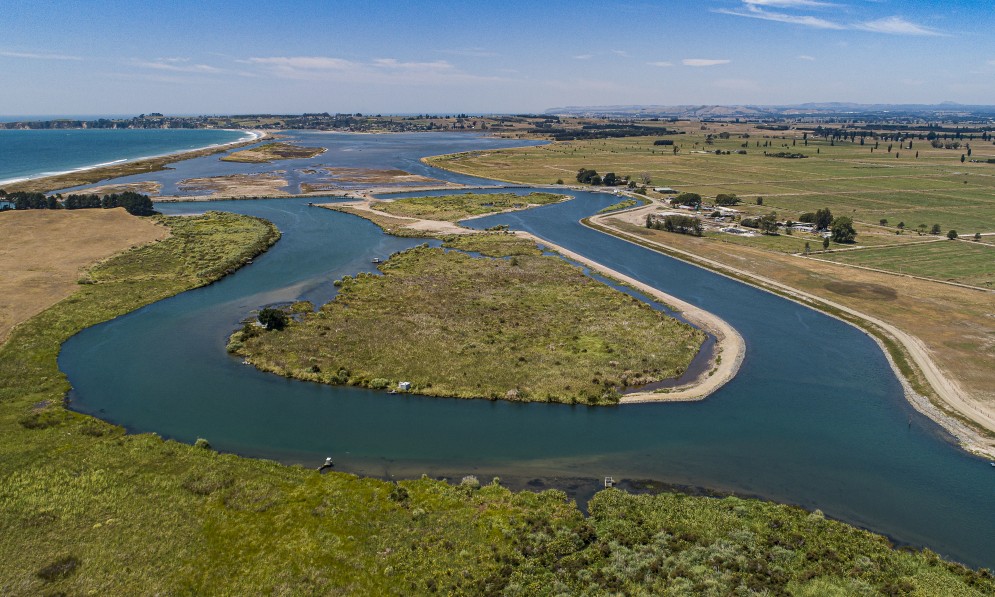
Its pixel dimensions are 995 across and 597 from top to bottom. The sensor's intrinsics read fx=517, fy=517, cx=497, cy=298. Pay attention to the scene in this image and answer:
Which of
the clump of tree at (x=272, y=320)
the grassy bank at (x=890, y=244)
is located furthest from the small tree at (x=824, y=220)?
the clump of tree at (x=272, y=320)

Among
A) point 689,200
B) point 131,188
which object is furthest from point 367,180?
point 689,200

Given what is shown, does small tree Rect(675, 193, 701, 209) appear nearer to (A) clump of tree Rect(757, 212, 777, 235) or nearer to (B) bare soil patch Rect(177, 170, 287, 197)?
(A) clump of tree Rect(757, 212, 777, 235)

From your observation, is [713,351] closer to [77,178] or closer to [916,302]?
[916,302]

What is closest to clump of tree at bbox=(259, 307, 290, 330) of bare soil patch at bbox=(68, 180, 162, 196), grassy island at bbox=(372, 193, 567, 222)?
grassy island at bbox=(372, 193, 567, 222)

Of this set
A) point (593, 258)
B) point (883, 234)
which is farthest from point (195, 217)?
point (883, 234)

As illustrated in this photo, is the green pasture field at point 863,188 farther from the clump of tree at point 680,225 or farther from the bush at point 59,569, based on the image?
the bush at point 59,569
